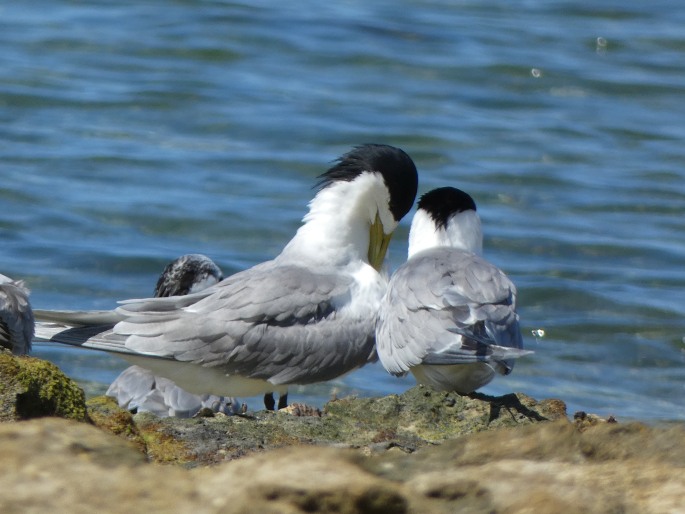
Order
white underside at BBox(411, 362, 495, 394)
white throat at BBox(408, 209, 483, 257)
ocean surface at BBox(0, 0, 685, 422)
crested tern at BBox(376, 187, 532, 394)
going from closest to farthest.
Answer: crested tern at BBox(376, 187, 532, 394)
white underside at BBox(411, 362, 495, 394)
white throat at BBox(408, 209, 483, 257)
ocean surface at BBox(0, 0, 685, 422)

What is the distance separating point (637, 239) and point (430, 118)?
139 inches

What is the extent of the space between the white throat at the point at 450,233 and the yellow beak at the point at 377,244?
0.41m

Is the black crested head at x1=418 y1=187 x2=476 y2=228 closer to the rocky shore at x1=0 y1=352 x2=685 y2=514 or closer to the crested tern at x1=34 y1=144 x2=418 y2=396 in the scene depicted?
the crested tern at x1=34 y1=144 x2=418 y2=396

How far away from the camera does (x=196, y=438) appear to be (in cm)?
436

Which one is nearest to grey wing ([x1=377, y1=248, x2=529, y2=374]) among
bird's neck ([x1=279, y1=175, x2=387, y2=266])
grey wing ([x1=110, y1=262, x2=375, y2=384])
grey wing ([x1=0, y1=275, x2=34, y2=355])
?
grey wing ([x1=110, y1=262, x2=375, y2=384])

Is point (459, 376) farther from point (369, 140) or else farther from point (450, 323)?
point (369, 140)

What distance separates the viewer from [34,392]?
3.67 meters

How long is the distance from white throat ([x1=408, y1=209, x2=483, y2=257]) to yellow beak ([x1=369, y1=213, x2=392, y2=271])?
0.41 meters

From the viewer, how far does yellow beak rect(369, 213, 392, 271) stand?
7.18 m

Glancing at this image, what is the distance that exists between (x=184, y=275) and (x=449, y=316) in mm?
2430

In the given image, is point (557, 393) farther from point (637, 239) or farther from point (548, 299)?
point (637, 239)

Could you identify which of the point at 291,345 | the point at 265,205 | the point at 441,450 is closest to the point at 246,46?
the point at 265,205

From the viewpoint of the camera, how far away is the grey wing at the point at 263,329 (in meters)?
6.34

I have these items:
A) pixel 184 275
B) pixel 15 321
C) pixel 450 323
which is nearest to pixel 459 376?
pixel 450 323
